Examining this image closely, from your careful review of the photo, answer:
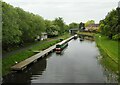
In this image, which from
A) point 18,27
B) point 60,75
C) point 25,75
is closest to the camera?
point 60,75

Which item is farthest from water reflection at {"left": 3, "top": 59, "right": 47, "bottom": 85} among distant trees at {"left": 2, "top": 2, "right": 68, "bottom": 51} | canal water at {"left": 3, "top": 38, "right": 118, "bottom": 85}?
distant trees at {"left": 2, "top": 2, "right": 68, "bottom": 51}

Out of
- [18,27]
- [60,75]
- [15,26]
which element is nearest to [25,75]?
[60,75]

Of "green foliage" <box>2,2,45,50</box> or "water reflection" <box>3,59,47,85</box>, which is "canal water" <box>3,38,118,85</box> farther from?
"green foliage" <box>2,2,45,50</box>

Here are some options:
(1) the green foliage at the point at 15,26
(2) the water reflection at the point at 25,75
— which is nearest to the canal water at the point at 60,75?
(2) the water reflection at the point at 25,75

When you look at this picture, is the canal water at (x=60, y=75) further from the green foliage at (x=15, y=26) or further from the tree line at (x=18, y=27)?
the tree line at (x=18, y=27)

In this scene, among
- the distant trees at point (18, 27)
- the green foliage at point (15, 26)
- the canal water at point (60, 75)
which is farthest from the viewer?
the distant trees at point (18, 27)

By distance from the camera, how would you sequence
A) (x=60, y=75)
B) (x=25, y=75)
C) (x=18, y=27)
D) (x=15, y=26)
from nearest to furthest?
1. (x=60, y=75)
2. (x=25, y=75)
3. (x=15, y=26)
4. (x=18, y=27)

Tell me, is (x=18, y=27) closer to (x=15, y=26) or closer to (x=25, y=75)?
(x=15, y=26)

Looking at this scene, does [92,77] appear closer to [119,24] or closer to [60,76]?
[60,76]

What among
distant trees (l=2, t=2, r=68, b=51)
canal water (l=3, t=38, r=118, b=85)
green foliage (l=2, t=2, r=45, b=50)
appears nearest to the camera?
canal water (l=3, t=38, r=118, b=85)

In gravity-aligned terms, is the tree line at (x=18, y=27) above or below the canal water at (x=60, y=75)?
above

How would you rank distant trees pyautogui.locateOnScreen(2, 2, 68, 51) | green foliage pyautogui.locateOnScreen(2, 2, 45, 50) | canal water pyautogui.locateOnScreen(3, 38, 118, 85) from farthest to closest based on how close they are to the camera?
1. distant trees pyautogui.locateOnScreen(2, 2, 68, 51)
2. green foliage pyautogui.locateOnScreen(2, 2, 45, 50)
3. canal water pyautogui.locateOnScreen(3, 38, 118, 85)

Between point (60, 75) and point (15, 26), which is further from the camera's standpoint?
point (15, 26)

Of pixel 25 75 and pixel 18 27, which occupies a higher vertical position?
pixel 18 27
